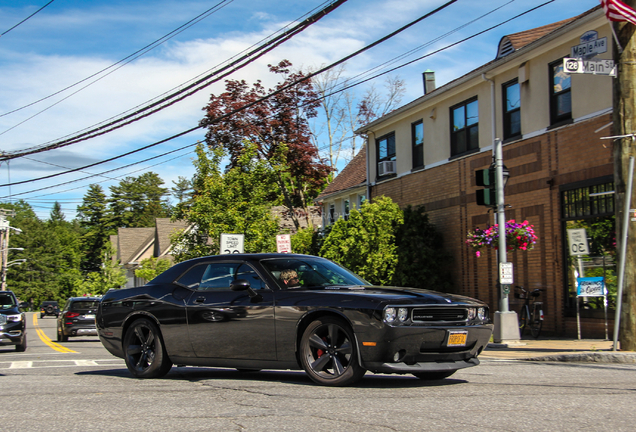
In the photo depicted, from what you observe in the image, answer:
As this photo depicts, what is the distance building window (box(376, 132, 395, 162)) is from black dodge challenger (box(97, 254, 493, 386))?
19532 millimetres

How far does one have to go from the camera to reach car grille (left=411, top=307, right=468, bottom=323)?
685 centimetres

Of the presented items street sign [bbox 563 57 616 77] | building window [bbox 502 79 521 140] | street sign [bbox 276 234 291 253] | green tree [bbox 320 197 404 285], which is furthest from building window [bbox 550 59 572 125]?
street sign [bbox 276 234 291 253]

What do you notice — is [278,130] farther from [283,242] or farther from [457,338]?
[457,338]

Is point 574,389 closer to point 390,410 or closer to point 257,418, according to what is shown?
point 390,410

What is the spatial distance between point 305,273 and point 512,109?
1409 cm

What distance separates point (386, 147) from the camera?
2806 cm

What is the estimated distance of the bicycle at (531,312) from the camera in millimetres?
17344

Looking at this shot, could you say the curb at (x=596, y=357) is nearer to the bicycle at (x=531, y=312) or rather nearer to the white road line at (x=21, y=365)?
the bicycle at (x=531, y=312)

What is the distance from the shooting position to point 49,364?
11398 mm

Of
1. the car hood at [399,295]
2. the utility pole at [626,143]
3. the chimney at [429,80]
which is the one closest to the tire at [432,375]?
the car hood at [399,295]

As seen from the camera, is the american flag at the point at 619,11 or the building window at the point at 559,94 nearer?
the american flag at the point at 619,11

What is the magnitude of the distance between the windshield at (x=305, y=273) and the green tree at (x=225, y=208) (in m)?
19.4

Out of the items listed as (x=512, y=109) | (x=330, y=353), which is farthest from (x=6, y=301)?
(x=512, y=109)

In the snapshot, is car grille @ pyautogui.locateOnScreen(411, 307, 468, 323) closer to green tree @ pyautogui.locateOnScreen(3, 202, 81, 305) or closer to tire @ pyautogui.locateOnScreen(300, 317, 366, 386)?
tire @ pyautogui.locateOnScreen(300, 317, 366, 386)
